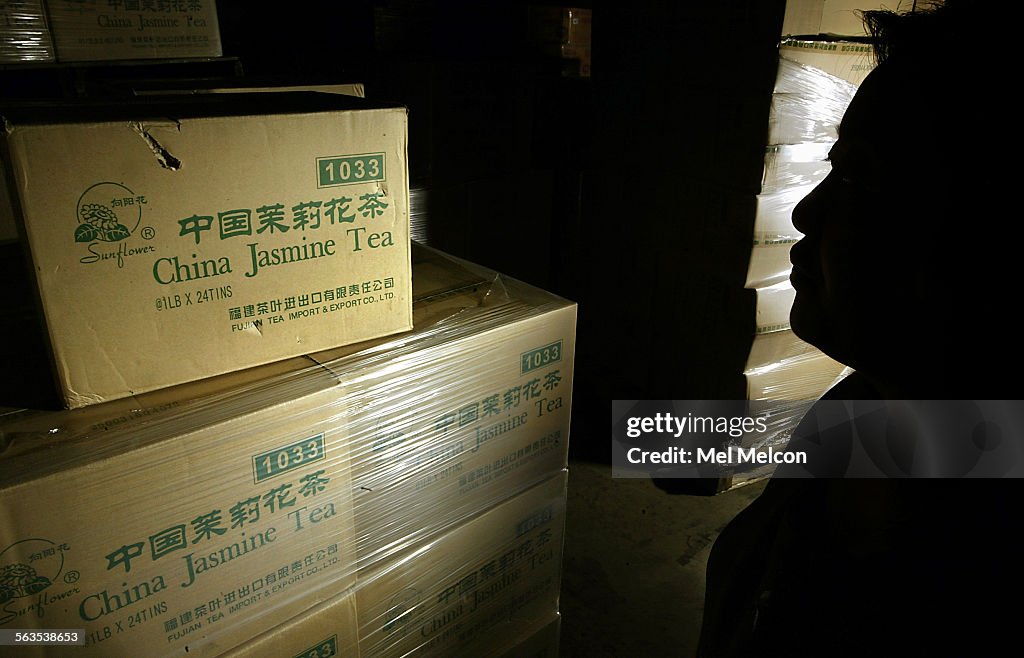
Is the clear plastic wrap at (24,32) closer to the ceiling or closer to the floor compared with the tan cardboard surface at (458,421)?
closer to the ceiling

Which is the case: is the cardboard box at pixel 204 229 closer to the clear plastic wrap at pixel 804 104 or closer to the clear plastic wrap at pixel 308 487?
the clear plastic wrap at pixel 308 487

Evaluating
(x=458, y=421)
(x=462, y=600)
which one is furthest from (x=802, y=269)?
(x=462, y=600)

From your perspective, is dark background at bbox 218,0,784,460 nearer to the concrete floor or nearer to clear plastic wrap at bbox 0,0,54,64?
the concrete floor

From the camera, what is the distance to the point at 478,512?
126cm

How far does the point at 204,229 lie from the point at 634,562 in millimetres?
1770

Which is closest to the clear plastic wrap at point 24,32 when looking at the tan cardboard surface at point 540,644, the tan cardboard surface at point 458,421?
the tan cardboard surface at point 458,421

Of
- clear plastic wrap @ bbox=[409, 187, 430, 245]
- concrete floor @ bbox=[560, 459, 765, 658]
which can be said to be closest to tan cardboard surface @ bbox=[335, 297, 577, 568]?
concrete floor @ bbox=[560, 459, 765, 658]

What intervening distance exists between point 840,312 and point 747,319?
1482 mm

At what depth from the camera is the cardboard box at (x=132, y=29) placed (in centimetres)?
198

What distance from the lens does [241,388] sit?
955 mm

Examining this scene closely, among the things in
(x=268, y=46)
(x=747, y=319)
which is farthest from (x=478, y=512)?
(x=268, y=46)

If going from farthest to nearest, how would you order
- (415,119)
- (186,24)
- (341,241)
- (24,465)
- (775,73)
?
(415,119), (186,24), (775,73), (341,241), (24,465)

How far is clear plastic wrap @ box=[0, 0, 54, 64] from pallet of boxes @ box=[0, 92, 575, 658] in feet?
3.17

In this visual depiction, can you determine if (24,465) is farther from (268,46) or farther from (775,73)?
(268,46)
